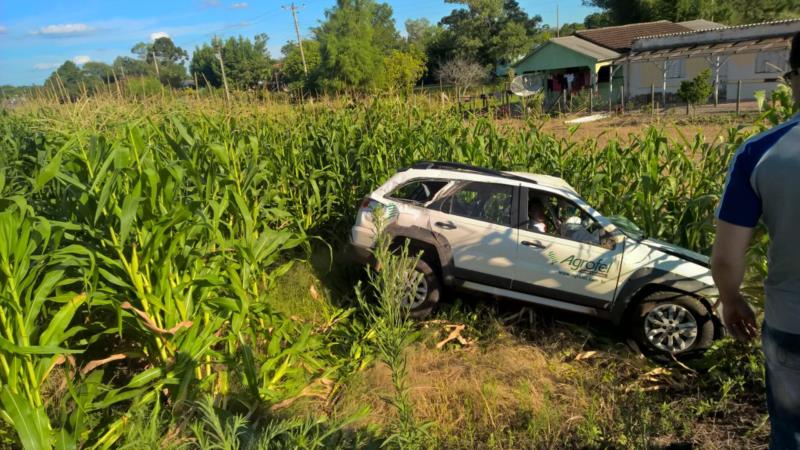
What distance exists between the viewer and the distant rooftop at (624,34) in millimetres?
32781

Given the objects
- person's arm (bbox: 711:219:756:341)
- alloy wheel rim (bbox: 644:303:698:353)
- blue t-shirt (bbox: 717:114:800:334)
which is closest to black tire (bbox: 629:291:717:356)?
alloy wheel rim (bbox: 644:303:698:353)

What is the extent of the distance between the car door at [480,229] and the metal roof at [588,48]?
27652 mm

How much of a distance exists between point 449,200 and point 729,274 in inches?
138

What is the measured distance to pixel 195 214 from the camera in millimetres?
3580

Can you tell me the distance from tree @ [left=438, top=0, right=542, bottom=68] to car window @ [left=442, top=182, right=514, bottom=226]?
51.3m

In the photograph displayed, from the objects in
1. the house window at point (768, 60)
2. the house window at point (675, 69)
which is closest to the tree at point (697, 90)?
the house window at point (768, 60)

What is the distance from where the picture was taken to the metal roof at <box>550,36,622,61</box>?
97.2 ft

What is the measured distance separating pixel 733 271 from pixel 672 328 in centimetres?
289

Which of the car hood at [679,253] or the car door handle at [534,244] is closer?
the car hood at [679,253]

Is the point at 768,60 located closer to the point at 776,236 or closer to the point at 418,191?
the point at 418,191

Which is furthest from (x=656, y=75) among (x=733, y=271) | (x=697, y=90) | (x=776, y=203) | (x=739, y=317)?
(x=776, y=203)

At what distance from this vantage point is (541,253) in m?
4.99

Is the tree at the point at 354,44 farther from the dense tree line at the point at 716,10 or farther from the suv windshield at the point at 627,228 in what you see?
the dense tree line at the point at 716,10

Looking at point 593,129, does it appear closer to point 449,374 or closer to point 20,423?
point 449,374
